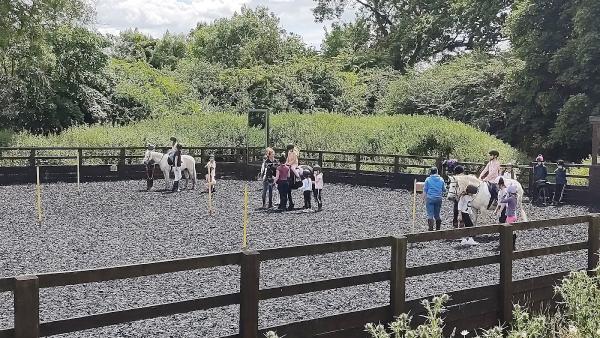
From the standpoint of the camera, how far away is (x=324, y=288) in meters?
5.46

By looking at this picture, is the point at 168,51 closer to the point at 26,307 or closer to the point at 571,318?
the point at 571,318

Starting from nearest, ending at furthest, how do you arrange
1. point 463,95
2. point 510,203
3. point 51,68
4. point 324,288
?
point 324,288, point 510,203, point 51,68, point 463,95

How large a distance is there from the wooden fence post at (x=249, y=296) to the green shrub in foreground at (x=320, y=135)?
78.4 ft

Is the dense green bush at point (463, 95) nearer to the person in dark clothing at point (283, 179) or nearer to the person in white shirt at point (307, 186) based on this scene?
the person in white shirt at point (307, 186)

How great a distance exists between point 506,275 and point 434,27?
42859 millimetres

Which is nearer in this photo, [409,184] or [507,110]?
[409,184]

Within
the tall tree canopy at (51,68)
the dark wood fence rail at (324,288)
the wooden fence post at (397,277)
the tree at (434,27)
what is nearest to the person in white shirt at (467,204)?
the dark wood fence rail at (324,288)

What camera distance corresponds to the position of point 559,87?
30578mm

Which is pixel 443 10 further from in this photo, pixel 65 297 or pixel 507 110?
pixel 65 297

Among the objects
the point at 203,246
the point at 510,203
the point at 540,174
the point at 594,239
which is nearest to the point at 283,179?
the point at 203,246

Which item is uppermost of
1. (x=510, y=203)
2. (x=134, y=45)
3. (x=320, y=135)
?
→ (x=134, y=45)

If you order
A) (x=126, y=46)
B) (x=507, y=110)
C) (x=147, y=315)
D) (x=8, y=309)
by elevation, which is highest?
(x=126, y=46)

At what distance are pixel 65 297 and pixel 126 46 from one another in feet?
197

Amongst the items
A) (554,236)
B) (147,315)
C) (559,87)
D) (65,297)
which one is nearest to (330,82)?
(559,87)
